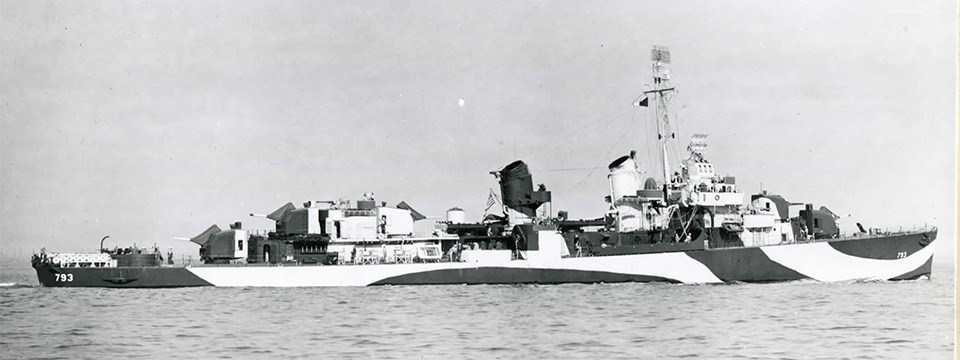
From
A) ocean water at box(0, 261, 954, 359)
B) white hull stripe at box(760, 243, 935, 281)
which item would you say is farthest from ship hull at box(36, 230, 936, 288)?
ocean water at box(0, 261, 954, 359)

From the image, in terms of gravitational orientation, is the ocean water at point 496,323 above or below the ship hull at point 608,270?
below

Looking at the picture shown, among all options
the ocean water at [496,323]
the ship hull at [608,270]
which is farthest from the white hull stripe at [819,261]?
the ocean water at [496,323]

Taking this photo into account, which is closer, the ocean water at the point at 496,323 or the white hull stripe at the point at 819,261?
the ocean water at the point at 496,323

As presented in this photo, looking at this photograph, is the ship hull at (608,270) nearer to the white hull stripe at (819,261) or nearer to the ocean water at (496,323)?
the white hull stripe at (819,261)

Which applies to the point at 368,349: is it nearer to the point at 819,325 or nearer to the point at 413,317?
the point at 413,317

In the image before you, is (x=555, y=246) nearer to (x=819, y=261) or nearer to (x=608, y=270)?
(x=608, y=270)

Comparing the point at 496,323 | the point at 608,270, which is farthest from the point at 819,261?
the point at 496,323

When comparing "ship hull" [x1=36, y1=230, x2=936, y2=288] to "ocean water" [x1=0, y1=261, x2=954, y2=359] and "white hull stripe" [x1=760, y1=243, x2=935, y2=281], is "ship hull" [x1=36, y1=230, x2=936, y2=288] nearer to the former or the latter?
"white hull stripe" [x1=760, y1=243, x2=935, y2=281]
